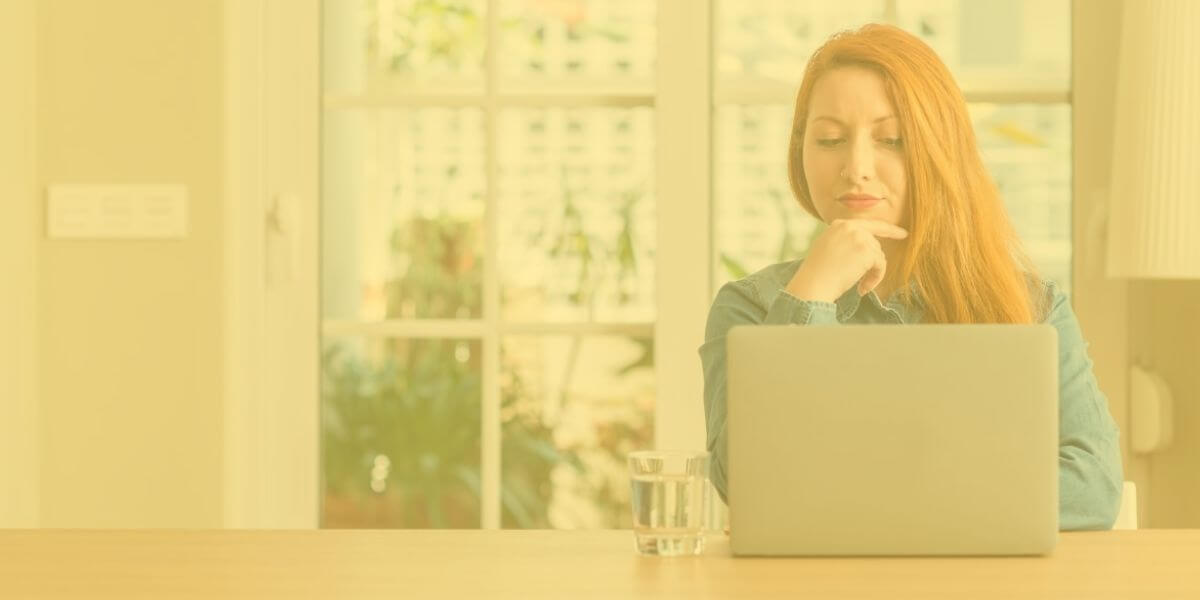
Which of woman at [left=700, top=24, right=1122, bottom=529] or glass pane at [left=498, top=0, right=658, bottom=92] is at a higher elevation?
glass pane at [left=498, top=0, right=658, bottom=92]

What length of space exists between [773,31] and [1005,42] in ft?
2.71

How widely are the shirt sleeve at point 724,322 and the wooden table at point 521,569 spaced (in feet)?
1.04

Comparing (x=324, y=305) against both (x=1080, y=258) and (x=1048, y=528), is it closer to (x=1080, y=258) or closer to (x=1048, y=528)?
(x=1080, y=258)

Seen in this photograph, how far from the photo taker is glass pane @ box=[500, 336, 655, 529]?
433cm

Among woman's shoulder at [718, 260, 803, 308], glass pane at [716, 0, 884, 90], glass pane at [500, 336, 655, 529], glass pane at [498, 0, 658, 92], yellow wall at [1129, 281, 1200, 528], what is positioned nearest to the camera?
woman's shoulder at [718, 260, 803, 308]

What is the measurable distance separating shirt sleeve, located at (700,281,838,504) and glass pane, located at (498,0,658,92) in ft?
6.43

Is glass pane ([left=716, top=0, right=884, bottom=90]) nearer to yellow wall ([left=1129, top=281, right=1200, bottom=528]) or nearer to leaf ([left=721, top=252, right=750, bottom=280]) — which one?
leaf ([left=721, top=252, right=750, bottom=280])

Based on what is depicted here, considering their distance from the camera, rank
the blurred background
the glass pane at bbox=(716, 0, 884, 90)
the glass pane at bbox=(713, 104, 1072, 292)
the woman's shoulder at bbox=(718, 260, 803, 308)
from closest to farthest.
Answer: the woman's shoulder at bbox=(718, 260, 803, 308)
the blurred background
the glass pane at bbox=(713, 104, 1072, 292)
the glass pane at bbox=(716, 0, 884, 90)

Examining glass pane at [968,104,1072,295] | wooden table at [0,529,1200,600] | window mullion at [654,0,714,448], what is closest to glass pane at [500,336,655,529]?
glass pane at [968,104,1072,295]

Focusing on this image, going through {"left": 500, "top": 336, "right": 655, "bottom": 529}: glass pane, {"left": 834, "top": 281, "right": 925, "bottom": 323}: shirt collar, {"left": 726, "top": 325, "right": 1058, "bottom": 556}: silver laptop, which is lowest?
{"left": 500, "top": 336, "right": 655, "bottom": 529}: glass pane

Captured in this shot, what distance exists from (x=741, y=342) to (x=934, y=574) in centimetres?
24

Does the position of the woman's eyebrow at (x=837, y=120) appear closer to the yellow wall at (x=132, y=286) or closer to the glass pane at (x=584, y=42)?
the yellow wall at (x=132, y=286)

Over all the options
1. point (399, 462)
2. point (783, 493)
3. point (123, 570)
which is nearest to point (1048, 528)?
point (783, 493)

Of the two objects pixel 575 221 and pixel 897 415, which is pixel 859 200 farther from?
pixel 575 221
